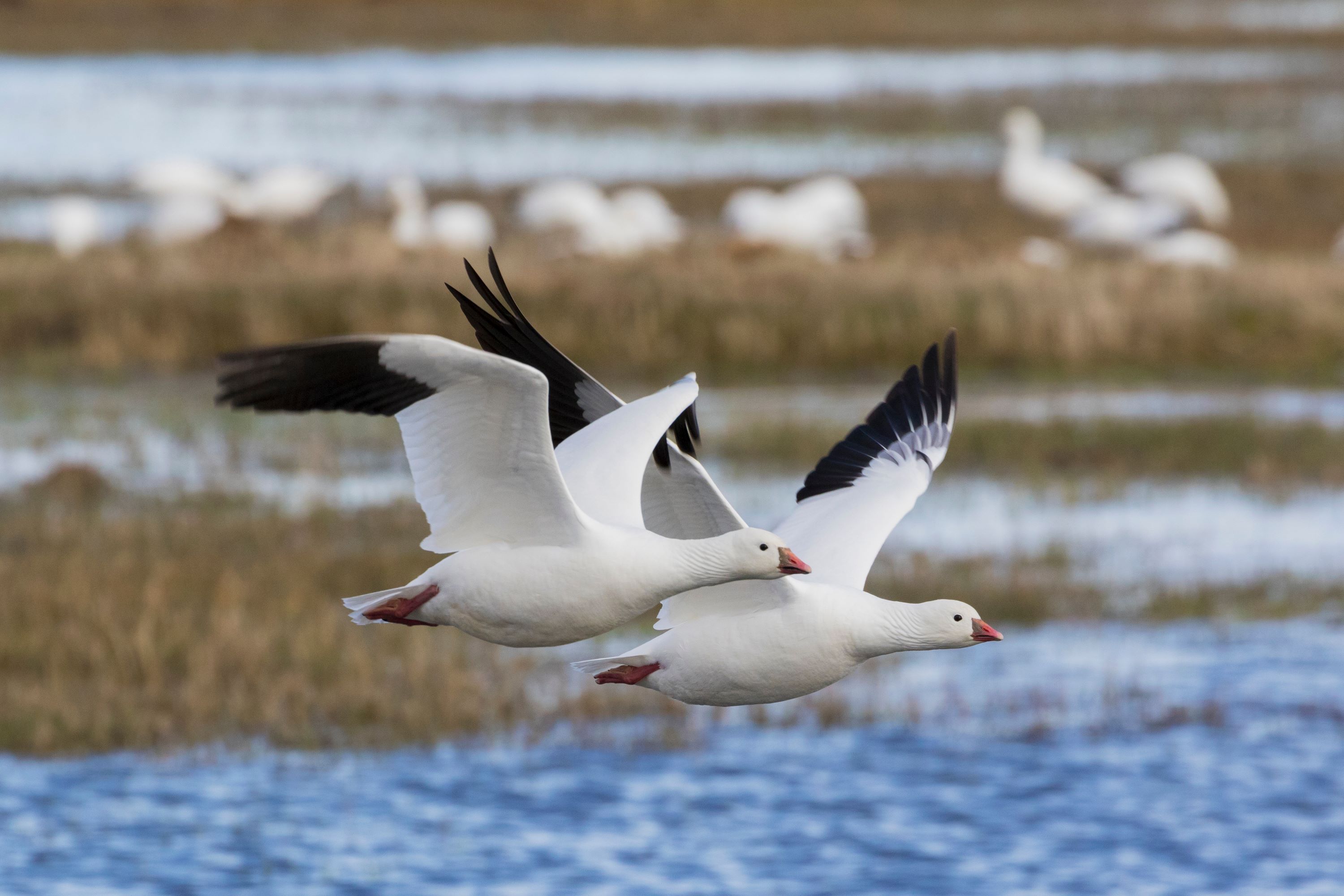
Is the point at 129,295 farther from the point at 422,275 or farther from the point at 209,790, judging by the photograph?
the point at 209,790

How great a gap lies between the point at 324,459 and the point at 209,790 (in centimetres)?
741

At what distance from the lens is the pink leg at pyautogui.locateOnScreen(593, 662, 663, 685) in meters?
6.62

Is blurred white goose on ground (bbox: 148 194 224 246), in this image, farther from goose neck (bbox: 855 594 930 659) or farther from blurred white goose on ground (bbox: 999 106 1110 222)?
goose neck (bbox: 855 594 930 659)

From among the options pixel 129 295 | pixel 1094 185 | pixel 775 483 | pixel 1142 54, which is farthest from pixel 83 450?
pixel 1142 54

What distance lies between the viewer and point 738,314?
24031 mm

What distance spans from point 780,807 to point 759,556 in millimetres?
7039

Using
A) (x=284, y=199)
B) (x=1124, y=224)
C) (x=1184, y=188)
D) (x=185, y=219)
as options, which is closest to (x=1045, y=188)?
(x=1184, y=188)

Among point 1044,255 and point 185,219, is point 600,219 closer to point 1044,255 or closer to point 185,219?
point 185,219

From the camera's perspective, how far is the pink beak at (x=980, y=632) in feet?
Result: 21.9

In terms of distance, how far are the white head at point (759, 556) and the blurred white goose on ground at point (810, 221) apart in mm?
19832

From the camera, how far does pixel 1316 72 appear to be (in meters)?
51.1

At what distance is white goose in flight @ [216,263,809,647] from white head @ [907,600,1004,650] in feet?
1.35

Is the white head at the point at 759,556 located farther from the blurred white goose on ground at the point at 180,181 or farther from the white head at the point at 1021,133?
the white head at the point at 1021,133

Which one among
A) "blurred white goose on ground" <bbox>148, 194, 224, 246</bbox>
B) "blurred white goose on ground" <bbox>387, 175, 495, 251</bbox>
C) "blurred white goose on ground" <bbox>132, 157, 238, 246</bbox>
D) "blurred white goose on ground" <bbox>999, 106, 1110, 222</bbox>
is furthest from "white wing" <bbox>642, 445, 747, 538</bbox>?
"blurred white goose on ground" <bbox>999, 106, 1110, 222</bbox>
